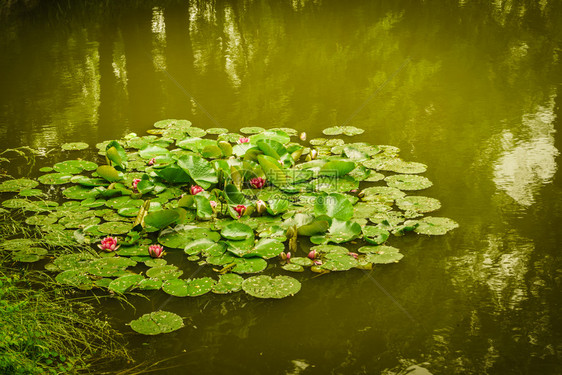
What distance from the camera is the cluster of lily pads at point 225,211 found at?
2.89m

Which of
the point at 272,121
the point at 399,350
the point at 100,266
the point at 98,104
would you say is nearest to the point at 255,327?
the point at 399,350

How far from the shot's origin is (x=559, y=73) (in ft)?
18.3

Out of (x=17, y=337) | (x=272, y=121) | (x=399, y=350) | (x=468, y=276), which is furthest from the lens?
(x=272, y=121)

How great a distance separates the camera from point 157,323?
2555mm

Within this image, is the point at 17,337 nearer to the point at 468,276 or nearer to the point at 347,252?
the point at 347,252

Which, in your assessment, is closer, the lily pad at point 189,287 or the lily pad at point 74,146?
the lily pad at point 189,287

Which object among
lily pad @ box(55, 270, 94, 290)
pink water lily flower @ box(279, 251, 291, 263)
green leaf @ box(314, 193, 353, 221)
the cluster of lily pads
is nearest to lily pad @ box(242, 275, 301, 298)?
the cluster of lily pads

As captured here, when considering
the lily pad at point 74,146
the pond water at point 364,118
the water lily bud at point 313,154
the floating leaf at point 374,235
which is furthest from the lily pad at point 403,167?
the lily pad at point 74,146

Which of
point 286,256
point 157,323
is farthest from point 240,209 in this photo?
point 157,323

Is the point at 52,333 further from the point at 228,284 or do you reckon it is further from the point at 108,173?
the point at 108,173

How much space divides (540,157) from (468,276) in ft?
5.19

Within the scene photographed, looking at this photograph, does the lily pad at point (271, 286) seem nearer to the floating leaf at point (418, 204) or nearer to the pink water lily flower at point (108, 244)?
the pink water lily flower at point (108, 244)

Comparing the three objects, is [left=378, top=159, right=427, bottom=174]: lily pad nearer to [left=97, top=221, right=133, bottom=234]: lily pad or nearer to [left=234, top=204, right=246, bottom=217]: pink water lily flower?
[left=234, top=204, right=246, bottom=217]: pink water lily flower

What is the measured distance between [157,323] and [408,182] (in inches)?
71.8
